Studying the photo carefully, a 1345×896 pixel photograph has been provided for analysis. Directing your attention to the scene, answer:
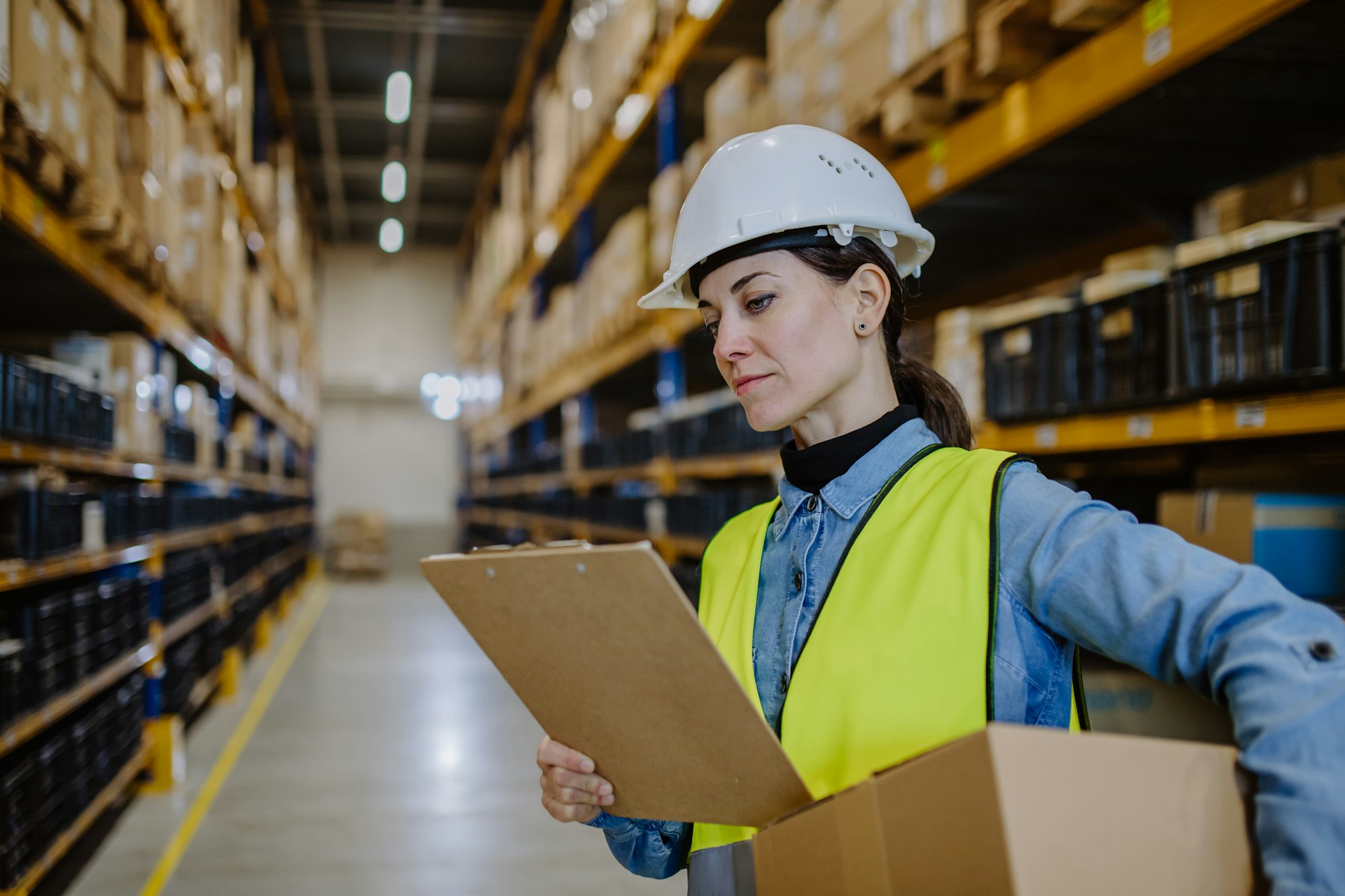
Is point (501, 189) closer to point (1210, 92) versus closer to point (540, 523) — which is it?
point (540, 523)

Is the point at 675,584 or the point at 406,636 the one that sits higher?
the point at 675,584

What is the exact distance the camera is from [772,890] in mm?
1107

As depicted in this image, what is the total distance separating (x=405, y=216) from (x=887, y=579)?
678 inches

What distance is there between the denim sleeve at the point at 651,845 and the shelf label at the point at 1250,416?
1255 millimetres

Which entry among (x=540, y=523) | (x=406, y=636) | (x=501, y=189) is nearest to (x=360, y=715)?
(x=406, y=636)

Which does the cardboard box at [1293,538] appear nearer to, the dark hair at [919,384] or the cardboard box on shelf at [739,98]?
the dark hair at [919,384]

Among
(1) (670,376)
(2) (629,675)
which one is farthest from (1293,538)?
(1) (670,376)

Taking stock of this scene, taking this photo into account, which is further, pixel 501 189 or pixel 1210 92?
pixel 501 189

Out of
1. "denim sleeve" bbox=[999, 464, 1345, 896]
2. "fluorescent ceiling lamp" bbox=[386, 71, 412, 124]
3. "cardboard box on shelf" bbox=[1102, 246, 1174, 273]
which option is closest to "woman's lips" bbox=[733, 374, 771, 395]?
"denim sleeve" bbox=[999, 464, 1345, 896]

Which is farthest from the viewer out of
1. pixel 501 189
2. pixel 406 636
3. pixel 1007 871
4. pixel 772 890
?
pixel 501 189

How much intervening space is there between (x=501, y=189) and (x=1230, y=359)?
1278 cm

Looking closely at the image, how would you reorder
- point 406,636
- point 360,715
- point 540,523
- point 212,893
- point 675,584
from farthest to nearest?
point 540,523 → point 406,636 → point 360,715 → point 212,893 → point 675,584

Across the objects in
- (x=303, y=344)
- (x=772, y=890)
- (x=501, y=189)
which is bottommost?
(x=772, y=890)

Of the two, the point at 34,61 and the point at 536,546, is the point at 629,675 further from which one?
the point at 34,61
